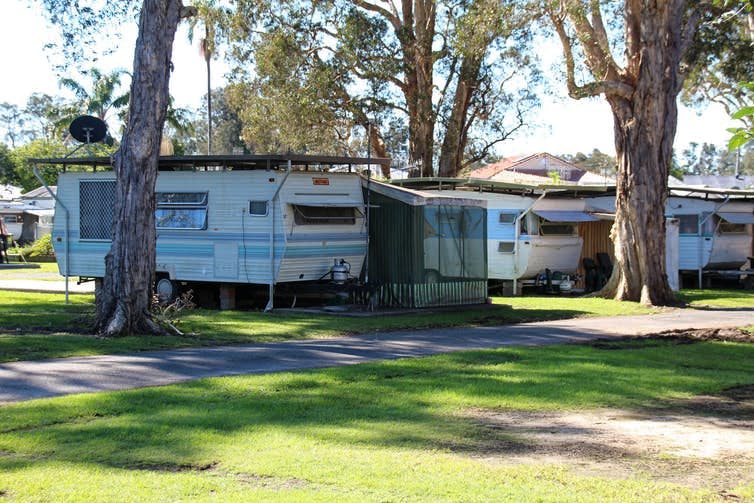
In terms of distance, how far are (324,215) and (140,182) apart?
207 inches

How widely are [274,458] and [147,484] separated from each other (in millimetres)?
1086

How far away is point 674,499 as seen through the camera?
604cm

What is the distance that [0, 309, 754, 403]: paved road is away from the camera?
33.4 ft

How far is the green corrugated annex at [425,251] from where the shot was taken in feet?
61.8

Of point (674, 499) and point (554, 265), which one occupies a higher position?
point (554, 265)

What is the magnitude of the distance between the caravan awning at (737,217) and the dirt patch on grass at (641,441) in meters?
19.8

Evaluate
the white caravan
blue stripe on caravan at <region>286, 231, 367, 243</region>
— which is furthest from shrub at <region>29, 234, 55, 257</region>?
blue stripe on caravan at <region>286, 231, 367, 243</region>

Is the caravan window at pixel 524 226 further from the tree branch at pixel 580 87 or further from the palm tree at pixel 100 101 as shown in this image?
the palm tree at pixel 100 101

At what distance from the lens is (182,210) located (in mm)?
19359

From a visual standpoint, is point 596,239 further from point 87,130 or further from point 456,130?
point 87,130

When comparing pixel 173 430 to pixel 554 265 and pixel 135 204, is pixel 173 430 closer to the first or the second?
pixel 135 204

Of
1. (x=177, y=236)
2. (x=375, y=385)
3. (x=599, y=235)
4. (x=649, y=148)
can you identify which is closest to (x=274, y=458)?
(x=375, y=385)

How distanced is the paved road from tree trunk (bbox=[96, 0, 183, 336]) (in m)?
1.94

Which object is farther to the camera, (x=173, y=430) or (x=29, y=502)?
(x=173, y=430)
